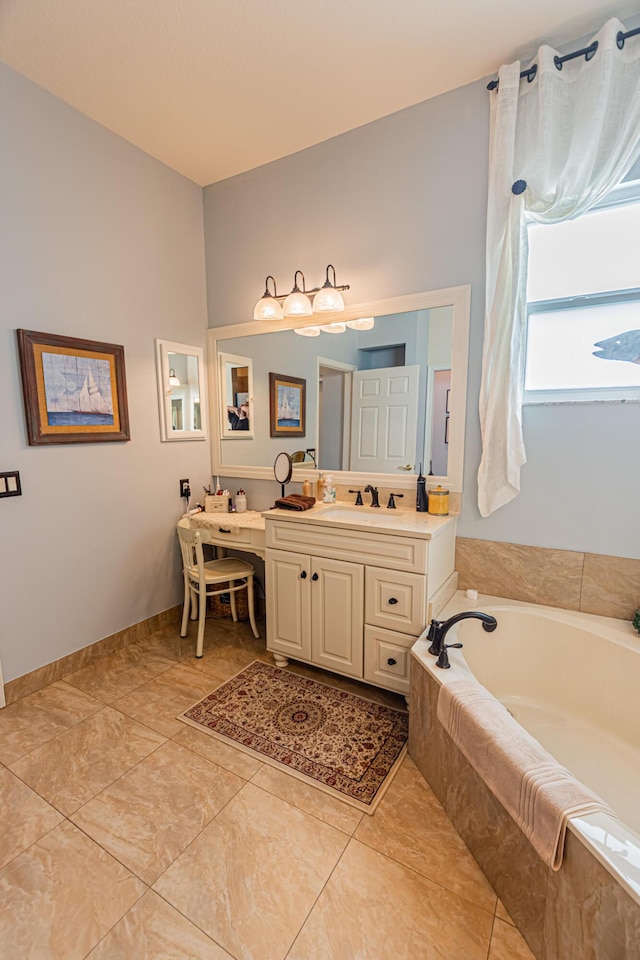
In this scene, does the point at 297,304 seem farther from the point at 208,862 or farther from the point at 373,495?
the point at 208,862

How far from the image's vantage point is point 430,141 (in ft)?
7.00

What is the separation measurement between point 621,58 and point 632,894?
2.69 meters

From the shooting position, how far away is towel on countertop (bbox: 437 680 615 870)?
39.3 inches

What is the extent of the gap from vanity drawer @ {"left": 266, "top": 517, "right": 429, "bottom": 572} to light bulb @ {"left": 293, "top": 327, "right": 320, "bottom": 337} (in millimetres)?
1219

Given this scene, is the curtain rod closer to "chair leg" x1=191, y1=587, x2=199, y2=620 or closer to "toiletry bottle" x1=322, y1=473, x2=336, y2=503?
"toiletry bottle" x1=322, y1=473, x2=336, y2=503

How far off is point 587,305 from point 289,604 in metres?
2.07

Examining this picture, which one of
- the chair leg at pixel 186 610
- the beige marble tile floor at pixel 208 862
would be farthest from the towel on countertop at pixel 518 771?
the chair leg at pixel 186 610

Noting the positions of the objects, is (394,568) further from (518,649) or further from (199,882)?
(199,882)

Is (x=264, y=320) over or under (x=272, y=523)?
over

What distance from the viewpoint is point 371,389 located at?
8.05 feet

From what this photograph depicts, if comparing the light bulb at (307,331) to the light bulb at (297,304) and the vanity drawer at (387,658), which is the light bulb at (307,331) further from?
the vanity drawer at (387,658)

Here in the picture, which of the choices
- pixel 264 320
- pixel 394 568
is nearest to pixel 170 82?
pixel 264 320

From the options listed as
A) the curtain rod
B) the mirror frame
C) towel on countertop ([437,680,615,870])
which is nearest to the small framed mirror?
the mirror frame

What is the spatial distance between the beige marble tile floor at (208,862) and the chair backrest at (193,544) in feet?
2.77
